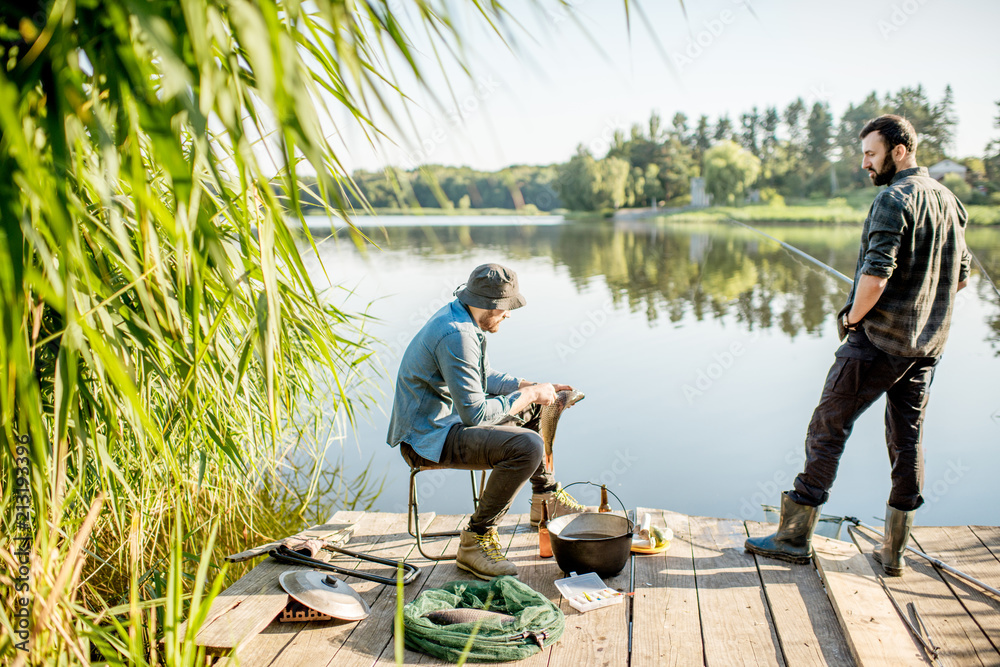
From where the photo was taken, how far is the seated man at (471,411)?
2.61m

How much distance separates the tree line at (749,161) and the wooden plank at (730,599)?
69.7ft

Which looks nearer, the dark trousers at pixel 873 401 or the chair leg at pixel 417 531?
the dark trousers at pixel 873 401

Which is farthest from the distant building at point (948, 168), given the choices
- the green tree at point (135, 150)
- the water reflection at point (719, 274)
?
the green tree at point (135, 150)

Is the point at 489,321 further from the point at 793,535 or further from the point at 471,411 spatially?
the point at 793,535

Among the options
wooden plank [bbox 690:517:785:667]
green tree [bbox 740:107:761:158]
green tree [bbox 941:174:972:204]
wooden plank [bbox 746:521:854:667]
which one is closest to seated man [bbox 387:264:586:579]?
wooden plank [bbox 690:517:785:667]

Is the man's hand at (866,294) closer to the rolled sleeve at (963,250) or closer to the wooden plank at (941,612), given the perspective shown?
the rolled sleeve at (963,250)

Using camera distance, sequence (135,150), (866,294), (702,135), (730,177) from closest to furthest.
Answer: (135,150)
(866,294)
(730,177)
(702,135)

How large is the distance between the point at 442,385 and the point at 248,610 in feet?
3.37

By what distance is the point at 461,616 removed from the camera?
89.0 inches

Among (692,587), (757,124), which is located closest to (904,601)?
(692,587)

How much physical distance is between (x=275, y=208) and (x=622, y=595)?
1.98 metres

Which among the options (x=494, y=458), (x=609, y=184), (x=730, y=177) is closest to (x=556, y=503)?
(x=494, y=458)

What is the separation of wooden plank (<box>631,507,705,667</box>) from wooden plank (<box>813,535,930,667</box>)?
463 millimetres

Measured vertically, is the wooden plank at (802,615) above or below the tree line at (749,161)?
below
